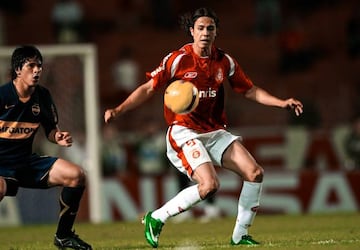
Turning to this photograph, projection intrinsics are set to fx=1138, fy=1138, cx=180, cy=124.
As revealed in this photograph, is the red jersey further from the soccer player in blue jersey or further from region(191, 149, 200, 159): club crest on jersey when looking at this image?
the soccer player in blue jersey

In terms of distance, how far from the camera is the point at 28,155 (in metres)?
10.4

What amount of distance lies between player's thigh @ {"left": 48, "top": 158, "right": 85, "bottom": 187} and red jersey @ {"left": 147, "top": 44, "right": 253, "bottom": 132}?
3.62ft

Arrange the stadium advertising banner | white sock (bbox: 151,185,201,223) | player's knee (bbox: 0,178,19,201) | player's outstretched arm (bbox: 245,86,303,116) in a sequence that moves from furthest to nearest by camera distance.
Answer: the stadium advertising banner < player's outstretched arm (bbox: 245,86,303,116) < white sock (bbox: 151,185,201,223) < player's knee (bbox: 0,178,19,201)

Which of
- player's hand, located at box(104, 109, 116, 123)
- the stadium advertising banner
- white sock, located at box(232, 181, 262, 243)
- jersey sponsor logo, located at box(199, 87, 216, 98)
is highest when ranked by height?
jersey sponsor logo, located at box(199, 87, 216, 98)

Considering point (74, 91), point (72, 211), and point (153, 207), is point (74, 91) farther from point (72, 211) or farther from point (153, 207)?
point (72, 211)

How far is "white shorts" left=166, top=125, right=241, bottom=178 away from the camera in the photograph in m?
10.5

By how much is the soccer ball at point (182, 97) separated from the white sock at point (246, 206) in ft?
3.13

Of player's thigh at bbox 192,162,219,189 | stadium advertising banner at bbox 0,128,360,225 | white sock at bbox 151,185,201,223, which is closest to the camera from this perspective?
player's thigh at bbox 192,162,219,189

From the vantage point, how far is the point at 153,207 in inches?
746

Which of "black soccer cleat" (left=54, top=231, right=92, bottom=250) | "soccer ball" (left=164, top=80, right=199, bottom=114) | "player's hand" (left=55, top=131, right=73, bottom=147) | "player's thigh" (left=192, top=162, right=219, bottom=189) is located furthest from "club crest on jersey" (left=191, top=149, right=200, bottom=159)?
"black soccer cleat" (left=54, top=231, right=92, bottom=250)

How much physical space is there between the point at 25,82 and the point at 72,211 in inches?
49.3

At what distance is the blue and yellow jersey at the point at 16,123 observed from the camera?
1030 cm

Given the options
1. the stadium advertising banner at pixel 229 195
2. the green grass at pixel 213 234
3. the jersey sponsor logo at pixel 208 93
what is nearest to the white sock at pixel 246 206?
the green grass at pixel 213 234

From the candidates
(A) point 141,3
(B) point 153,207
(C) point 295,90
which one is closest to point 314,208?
(B) point 153,207
